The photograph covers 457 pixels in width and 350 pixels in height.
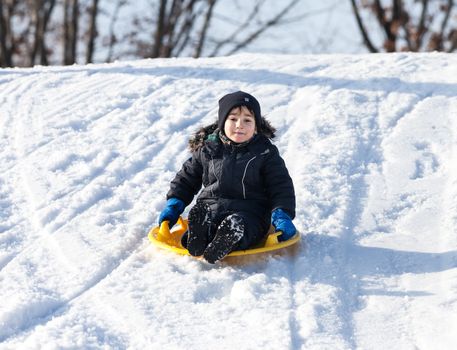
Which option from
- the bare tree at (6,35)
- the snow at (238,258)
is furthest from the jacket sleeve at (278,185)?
the bare tree at (6,35)

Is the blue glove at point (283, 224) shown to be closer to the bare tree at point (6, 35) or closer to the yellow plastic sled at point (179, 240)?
the yellow plastic sled at point (179, 240)

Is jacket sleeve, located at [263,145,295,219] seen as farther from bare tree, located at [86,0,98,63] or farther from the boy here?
bare tree, located at [86,0,98,63]

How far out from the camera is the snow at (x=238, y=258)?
2.90 m

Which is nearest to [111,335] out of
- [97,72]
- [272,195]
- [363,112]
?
[272,195]

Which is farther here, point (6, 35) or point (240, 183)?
point (6, 35)

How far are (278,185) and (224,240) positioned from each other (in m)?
0.44

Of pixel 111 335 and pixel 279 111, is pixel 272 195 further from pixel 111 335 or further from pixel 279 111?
pixel 279 111

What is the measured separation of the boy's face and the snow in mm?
610

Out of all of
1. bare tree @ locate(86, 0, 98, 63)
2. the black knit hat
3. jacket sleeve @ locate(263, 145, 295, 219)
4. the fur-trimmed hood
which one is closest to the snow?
jacket sleeve @ locate(263, 145, 295, 219)

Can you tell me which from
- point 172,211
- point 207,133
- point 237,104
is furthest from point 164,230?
point 237,104

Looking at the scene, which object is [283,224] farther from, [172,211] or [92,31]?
[92,31]

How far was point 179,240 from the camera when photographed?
3.81m

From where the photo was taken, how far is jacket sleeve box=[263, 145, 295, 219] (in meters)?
3.55

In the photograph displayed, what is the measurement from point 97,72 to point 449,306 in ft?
16.0
